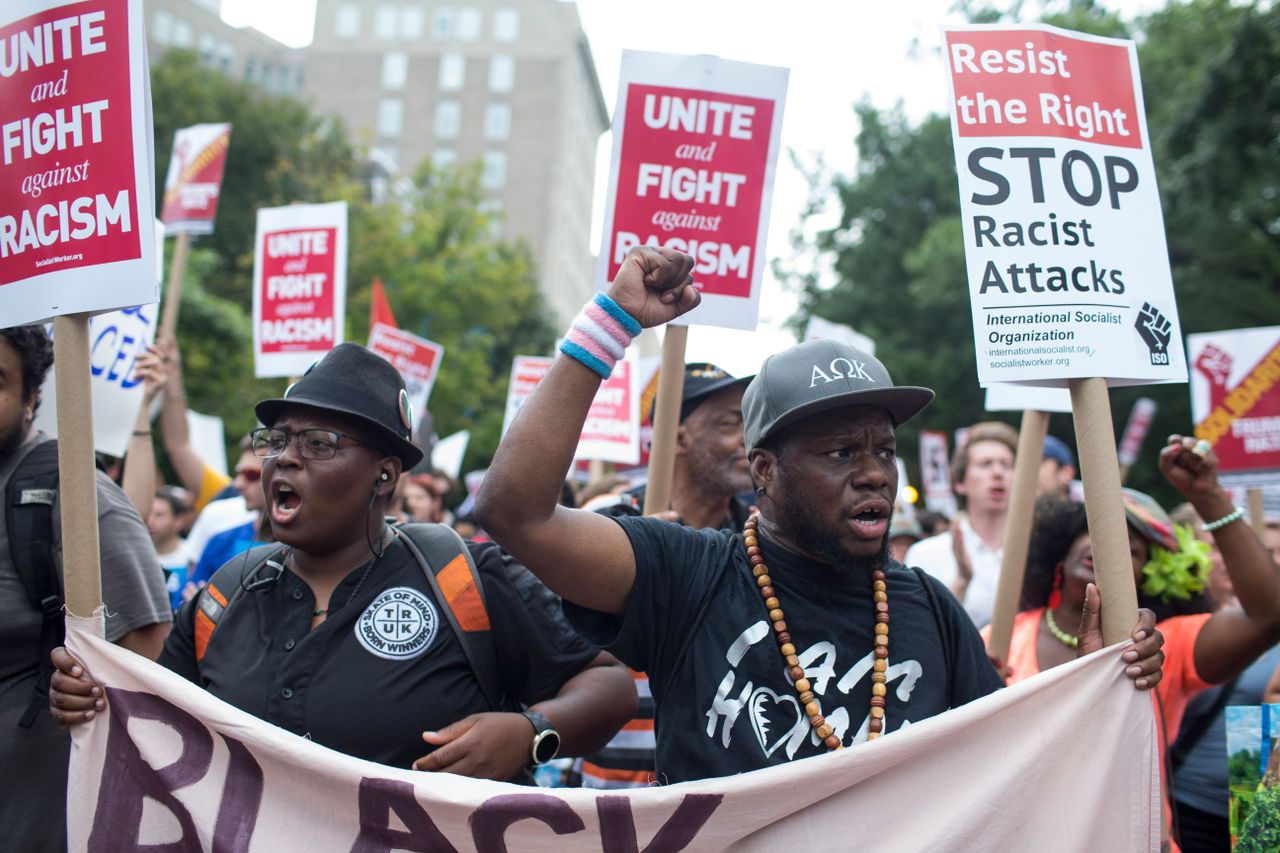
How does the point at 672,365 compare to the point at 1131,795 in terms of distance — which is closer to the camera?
the point at 1131,795

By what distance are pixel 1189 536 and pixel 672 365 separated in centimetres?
197

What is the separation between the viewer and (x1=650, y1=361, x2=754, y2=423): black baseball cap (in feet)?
14.7

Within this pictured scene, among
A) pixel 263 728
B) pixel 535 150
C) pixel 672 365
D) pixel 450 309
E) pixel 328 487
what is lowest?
pixel 263 728

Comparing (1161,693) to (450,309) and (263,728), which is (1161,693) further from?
(450,309)

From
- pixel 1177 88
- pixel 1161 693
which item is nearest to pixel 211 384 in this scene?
pixel 1177 88

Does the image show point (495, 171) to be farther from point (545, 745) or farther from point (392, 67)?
point (545, 745)

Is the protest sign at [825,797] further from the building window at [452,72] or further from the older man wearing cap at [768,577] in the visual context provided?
the building window at [452,72]

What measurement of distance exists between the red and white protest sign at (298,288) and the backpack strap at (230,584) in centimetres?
340

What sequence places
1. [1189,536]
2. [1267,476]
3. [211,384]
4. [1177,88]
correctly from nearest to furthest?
[1189,536]
[1267,476]
[1177,88]
[211,384]

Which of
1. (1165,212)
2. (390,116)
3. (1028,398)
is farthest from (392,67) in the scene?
(1028,398)

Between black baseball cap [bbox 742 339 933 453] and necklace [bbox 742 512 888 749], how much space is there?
320mm

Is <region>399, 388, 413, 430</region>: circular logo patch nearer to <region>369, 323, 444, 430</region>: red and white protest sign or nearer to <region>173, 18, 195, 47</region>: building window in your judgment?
<region>369, 323, 444, 430</region>: red and white protest sign

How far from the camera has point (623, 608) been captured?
2.51 metres

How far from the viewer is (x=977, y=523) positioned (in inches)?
231
